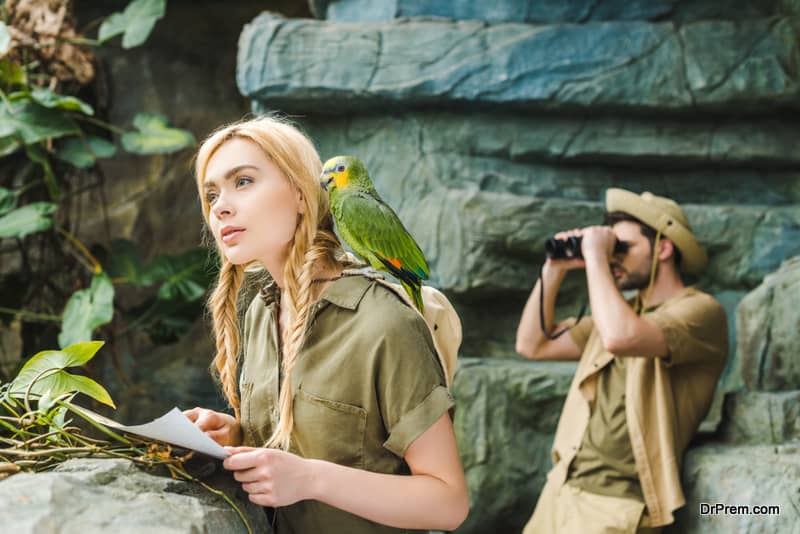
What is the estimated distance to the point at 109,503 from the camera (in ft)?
3.90

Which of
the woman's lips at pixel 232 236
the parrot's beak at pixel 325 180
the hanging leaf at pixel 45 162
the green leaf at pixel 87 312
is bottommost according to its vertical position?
the green leaf at pixel 87 312

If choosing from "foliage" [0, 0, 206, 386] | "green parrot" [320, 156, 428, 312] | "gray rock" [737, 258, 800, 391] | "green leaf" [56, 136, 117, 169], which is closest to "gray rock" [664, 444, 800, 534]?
"gray rock" [737, 258, 800, 391]

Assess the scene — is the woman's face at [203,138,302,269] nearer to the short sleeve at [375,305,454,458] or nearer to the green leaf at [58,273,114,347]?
the short sleeve at [375,305,454,458]

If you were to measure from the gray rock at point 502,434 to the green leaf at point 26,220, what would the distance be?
178cm

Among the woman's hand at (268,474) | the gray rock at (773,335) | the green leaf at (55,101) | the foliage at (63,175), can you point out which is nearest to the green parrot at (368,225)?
the woman's hand at (268,474)

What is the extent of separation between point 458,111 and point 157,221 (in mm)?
2200

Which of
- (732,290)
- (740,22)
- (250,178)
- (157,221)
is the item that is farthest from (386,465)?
(157,221)

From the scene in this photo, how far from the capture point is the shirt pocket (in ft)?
4.72

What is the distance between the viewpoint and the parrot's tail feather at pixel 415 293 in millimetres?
1647

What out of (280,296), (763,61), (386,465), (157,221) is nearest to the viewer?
(386,465)

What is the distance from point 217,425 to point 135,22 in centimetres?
293

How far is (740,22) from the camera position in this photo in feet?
11.8

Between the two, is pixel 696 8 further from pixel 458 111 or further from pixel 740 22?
pixel 458 111

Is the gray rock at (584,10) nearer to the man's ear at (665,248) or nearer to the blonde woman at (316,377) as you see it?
the man's ear at (665,248)
